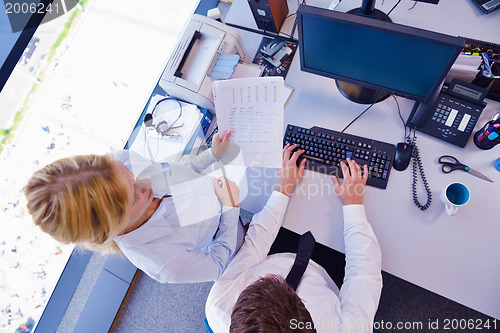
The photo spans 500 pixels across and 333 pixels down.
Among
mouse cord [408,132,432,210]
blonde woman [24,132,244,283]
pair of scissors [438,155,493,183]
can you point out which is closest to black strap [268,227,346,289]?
blonde woman [24,132,244,283]

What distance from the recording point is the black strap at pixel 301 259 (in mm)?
1025

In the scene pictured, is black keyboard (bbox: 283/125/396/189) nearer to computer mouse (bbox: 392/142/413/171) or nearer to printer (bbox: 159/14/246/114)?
computer mouse (bbox: 392/142/413/171)

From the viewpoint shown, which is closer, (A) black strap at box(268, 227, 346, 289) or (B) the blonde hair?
(B) the blonde hair

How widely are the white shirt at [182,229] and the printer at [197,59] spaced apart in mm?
232

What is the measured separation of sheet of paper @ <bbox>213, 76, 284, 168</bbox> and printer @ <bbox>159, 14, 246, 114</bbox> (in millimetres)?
56

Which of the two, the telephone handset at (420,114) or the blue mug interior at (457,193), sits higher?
the telephone handset at (420,114)

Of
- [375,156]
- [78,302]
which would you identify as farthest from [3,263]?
[375,156]

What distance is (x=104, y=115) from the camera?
1.20 meters

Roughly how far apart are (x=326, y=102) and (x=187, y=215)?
2.12 feet

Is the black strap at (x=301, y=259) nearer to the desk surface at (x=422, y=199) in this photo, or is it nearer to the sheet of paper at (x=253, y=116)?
the desk surface at (x=422, y=199)

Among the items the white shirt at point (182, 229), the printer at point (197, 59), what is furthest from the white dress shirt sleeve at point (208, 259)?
the printer at point (197, 59)

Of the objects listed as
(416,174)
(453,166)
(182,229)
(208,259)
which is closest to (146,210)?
(182,229)

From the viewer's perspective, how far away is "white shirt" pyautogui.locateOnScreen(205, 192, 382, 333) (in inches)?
35.9

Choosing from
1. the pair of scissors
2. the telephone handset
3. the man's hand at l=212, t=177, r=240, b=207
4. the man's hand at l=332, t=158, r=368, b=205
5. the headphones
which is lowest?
the man's hand at l=212, t=177, r=240, b=207
